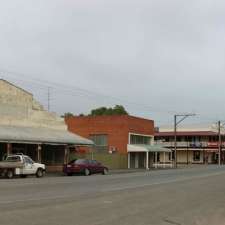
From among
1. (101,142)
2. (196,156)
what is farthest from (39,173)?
(196,156)

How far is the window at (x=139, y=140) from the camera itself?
78688mm

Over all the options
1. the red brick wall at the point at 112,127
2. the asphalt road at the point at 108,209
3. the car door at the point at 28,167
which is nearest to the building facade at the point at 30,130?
the car door at the point at 28,167

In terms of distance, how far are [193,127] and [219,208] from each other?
101m

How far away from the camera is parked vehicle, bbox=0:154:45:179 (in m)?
42.9

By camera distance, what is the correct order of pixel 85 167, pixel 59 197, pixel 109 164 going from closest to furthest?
pixel 59 197, pixel 85 167, pixel 109 164

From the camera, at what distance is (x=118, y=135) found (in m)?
76.9

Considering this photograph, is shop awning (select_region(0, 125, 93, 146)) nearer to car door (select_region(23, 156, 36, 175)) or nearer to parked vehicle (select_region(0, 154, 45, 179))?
parked vehicle (select_region(0, 154, 45, 179))

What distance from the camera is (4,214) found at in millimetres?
15672

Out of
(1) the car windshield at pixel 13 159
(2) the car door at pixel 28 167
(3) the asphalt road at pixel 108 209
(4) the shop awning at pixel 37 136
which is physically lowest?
(3) the asphalt road at pixel 108 209

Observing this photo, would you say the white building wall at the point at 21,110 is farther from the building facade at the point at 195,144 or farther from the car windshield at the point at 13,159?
the building facade at the point at 195,144

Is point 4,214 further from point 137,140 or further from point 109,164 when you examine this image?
point 137,140

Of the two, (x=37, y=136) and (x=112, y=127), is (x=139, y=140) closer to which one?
(x=112, y=127)

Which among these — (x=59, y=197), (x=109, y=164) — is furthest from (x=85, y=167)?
(x=59, y=197)

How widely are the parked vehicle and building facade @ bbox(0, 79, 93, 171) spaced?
230 cm
